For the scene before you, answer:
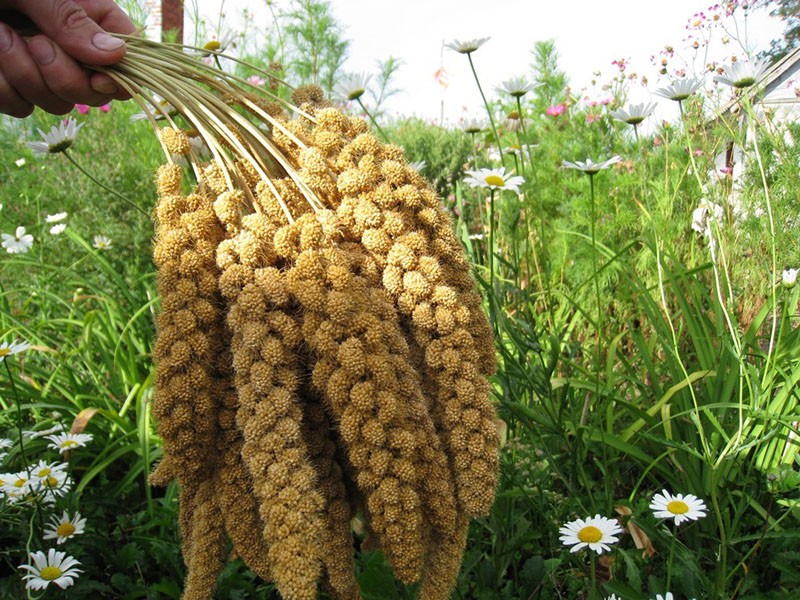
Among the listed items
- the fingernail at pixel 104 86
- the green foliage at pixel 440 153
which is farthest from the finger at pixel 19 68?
the green foliage at pixel 440 153

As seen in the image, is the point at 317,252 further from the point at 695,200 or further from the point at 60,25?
the point at 695,200

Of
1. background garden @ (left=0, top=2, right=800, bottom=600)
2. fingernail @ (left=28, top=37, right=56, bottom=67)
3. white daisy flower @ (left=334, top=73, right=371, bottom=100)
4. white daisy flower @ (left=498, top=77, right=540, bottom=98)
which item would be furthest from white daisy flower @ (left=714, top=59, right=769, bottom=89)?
fingernail @ (left=28, top=37, right=56, bottom=67)

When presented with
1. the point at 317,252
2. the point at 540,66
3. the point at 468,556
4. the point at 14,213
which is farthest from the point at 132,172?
the point at 317,252

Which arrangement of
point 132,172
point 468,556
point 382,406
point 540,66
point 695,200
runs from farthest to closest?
1. point 540,66
2. point 132,172
3. point 695,200
4. point 468,556
5. point 382,406

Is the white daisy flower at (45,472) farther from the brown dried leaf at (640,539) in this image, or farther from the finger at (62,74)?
the brown dried leaf at (640,539)

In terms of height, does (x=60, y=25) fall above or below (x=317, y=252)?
above

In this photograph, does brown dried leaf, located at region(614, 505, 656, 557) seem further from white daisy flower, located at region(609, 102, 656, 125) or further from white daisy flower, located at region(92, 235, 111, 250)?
white daisy flower, located at region(92, 235, 111, 250)

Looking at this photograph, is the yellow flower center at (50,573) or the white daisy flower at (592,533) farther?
the yellow flower center at (50,573)
